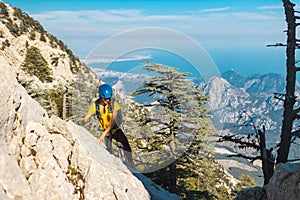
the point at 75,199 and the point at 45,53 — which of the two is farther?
the point at 45,53

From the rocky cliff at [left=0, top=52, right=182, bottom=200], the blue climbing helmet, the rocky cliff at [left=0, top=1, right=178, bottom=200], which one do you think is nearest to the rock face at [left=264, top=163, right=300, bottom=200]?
the rocky cliff at [left=0, top=1, right=178, bottom=200]

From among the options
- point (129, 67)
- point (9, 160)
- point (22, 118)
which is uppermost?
point (129, 67)

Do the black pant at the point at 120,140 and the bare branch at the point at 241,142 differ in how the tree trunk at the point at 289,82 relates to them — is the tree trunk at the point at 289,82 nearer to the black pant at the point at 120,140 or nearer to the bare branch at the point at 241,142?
the bare branch at the point at 241,142

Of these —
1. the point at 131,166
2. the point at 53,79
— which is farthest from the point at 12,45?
the point at 131,166

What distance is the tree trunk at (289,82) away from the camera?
382 inches

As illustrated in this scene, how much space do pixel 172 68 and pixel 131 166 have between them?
596cm

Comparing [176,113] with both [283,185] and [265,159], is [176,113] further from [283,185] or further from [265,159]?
[283,185]

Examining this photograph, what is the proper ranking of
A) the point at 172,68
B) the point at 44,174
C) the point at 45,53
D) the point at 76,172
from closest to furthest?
the point at 44,174 < the point at 76,172 < the point at 172,68 < the point at 45,53

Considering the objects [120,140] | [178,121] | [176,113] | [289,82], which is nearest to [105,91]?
[120,140]

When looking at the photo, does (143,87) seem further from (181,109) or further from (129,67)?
(129,67)

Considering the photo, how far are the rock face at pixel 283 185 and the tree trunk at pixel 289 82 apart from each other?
179 cm

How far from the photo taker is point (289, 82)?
1009cm

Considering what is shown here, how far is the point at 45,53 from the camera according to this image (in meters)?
67.7

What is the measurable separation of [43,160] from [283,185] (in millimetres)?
6234
